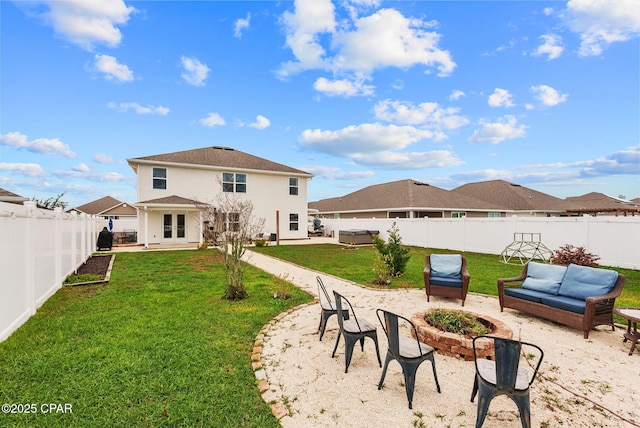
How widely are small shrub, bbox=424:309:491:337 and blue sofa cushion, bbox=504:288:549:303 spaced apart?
1.76m

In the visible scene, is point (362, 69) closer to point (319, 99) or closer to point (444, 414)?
point (319, 99)

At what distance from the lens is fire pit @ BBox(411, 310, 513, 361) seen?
3670mm

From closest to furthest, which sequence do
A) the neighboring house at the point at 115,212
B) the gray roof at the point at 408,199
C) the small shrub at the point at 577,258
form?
the small shrub at the point at 577,258
the neighboring house at the point at 115,212
the gray roof at the point at 408,199

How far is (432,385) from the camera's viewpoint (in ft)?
10.3

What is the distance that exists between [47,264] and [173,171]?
15042 mm

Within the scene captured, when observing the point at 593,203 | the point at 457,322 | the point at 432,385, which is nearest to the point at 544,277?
the point at 457,322

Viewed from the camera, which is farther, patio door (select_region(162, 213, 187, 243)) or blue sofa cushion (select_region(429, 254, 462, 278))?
patio door (select_region(162, 213, 187, 243))

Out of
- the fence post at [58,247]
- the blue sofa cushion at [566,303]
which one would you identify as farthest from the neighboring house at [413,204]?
the fence post at [58,247]

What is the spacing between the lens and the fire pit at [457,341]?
3670mm

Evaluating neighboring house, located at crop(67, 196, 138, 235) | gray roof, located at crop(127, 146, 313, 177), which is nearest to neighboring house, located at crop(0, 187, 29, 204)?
neighboring house, located at crop(67, 196, 138, 235)

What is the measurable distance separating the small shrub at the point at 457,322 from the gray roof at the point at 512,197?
91.9 feet

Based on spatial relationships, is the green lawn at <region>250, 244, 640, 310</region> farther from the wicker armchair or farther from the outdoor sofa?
the outdoor sofa

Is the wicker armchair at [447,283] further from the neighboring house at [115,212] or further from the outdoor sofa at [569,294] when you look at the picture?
the neighboring house at [115,212]

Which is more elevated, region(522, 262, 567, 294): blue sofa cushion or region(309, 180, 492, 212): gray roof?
region(309, 180, 492, 212): gray roof
